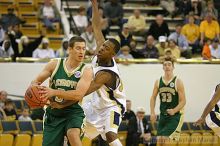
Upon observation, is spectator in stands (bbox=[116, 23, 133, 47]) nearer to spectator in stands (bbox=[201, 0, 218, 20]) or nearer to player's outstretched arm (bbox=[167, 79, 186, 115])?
spectator in stands (bbox=[201, 0, 218, 20])

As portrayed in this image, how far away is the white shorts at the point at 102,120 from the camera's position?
10039 mm

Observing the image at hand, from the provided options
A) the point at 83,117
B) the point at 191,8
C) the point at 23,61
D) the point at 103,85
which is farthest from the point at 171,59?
the point at 191,8

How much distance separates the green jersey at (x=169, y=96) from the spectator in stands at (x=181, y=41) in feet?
17.8

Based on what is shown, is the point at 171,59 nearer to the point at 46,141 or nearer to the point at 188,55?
the point at 46,141

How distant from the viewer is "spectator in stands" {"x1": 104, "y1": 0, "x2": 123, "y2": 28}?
19359 millimetres

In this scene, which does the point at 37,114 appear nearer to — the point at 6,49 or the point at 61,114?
the point at 6,49

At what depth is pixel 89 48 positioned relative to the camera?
57.3ft

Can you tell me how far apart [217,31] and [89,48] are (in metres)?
3.95

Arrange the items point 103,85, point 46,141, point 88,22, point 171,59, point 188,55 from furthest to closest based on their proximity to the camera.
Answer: point 88,22 → point 188,55 → point 171,59 → point 103,85 → point 46,141

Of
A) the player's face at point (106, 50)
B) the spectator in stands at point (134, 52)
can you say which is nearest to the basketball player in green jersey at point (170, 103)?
the player's face at point (106, 50)

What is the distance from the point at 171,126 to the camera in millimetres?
12297

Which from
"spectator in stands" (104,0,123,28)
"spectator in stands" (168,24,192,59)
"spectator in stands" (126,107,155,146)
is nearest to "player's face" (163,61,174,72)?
"spectator in stands" (126,107,155,146)

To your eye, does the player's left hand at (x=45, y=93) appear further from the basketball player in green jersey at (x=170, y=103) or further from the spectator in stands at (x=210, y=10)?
the spectator in stands at (x=210, y=10)

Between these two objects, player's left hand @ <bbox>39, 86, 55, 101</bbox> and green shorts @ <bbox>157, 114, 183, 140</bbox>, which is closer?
player's left hand @ <bbox>39, 86, 55, 101</bbox>
